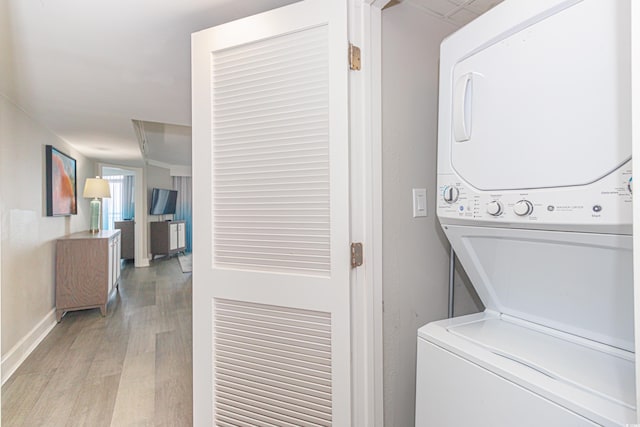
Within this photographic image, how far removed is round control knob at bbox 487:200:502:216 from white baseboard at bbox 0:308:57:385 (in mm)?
3290

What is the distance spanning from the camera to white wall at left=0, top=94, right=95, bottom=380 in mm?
2475

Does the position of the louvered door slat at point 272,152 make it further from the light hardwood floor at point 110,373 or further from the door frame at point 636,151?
the light hardwood floor at point 110,373

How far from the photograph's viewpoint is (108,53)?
6.30 ft

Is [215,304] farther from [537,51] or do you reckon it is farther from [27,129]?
[27,129]

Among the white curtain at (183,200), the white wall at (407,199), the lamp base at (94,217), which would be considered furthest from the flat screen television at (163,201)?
the white wall at (407,199)

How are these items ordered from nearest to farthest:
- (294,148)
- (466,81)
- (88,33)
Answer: (466,81), (294,148), (88,33)

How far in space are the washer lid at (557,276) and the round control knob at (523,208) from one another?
0.08 meters

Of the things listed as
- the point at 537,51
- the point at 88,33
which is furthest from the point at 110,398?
the point at 537,51

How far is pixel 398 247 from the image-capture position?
4.52 ft

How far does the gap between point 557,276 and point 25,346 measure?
12.4 ft

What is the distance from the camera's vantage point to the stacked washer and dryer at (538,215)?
2.27 feet

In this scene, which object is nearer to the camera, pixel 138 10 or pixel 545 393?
pixel 545 393

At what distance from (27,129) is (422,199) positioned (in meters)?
3.54

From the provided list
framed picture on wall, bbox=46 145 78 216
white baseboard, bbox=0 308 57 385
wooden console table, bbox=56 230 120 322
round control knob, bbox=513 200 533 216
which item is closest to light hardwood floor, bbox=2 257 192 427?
white baseboard, bbox=0 308 57 385
